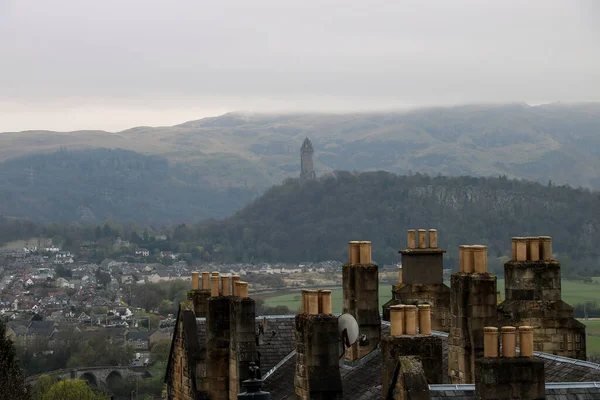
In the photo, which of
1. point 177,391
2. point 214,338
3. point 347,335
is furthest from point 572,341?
point 177,391

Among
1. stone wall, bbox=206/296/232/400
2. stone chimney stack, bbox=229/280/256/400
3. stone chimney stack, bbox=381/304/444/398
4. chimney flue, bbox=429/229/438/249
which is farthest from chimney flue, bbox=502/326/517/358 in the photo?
chimney flue, bbox=429/229/438/249

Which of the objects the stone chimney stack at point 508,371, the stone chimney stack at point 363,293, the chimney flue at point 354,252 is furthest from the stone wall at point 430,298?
the stone chimney stack at point 508,371

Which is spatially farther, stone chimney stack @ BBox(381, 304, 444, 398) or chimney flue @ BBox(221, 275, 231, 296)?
chimney flue @ BBox(221, 275, 231, 296)

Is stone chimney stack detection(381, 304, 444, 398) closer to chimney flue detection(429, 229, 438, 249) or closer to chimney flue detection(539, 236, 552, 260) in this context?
chimney flue detection(539, 236, 552, 260)

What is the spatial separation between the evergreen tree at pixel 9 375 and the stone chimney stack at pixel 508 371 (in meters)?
34.5

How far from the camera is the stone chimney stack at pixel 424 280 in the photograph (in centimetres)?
3150

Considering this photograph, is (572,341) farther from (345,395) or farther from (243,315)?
(243,315)

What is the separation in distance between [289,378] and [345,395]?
4.54 m

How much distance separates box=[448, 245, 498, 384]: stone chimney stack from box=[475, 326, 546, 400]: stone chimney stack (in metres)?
4.24

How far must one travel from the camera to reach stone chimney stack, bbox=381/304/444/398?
800 inches

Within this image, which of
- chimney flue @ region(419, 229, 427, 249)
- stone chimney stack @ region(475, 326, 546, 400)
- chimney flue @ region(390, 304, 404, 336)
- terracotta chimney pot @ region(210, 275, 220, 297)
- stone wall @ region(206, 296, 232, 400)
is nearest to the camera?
stone chimney stack @ region(475, 326, 546, 400)

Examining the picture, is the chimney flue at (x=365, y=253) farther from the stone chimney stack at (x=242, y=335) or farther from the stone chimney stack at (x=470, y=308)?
the stone chimney stack at (x=470, y=308)

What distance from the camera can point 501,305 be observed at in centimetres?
2598

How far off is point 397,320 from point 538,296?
6.35 metres
